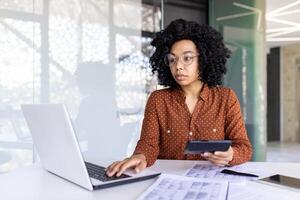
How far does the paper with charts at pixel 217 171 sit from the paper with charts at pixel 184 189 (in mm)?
58

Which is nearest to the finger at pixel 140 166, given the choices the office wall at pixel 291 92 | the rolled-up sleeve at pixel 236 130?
the rolled-up sleeve at pixel 236 130

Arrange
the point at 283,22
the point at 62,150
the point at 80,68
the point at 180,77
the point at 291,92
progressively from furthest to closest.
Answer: the point at 291,92, the point at 283,22, the point at 80,68, the point at 180,77, the point at 62,150

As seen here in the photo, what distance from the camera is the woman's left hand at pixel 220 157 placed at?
111 centimetres

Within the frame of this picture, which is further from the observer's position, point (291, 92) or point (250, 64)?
point (291, 92)

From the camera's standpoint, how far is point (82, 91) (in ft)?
10.3

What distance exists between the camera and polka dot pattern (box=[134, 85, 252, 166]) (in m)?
1.52

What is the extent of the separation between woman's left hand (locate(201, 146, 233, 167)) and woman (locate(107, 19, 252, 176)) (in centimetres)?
25

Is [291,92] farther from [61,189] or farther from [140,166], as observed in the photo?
[61,189]

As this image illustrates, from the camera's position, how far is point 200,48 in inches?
61.3

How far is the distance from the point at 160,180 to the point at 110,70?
7.93 feet

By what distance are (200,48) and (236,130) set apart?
15.9 inches

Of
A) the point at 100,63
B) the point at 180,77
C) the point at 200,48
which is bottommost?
the point at 180,77

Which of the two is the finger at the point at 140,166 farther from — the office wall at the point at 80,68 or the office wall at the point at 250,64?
the office wall at the point at 250,64

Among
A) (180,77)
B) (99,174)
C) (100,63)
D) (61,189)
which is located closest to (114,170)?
(99,174)
